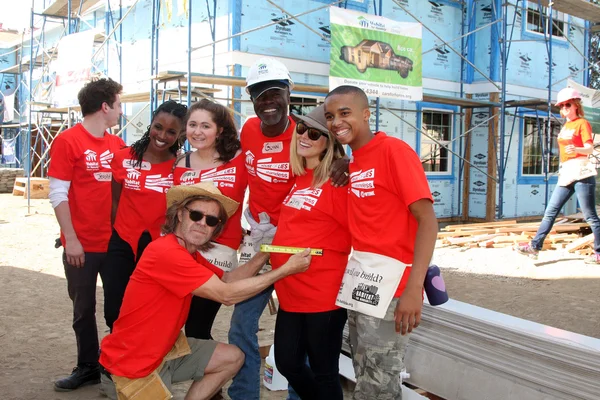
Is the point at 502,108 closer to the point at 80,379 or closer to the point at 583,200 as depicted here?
the point at 583,200

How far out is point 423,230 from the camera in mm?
2344

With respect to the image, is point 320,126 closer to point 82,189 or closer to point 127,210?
point 127,210

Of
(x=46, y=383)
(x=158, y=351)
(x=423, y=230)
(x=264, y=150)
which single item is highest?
(x=264, y=150)

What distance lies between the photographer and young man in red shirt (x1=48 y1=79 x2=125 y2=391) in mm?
3697

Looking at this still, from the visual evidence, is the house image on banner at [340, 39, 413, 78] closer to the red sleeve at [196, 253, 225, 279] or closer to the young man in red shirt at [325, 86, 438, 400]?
the red sleeve at [196, 253, 225, 279]

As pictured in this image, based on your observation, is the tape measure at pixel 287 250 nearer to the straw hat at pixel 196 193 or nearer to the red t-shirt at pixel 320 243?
the red t-shirt at pixel 320 243

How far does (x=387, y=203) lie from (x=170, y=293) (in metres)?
1.11

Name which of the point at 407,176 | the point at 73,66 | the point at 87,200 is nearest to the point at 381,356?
the point at 407,176

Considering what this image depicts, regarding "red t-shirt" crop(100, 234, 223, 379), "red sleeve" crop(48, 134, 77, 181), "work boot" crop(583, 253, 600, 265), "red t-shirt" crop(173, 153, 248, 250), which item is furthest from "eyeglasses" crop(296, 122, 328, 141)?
"work boot" crop(583, 253, 600, 265)

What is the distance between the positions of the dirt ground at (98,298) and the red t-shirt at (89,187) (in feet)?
3.30

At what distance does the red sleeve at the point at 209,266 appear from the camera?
10.2 feet

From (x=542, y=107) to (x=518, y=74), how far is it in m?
1.05

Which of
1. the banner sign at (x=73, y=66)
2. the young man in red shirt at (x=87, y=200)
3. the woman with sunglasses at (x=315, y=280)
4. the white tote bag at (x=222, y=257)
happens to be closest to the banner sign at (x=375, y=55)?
the banner sign at (x=73, y=66)

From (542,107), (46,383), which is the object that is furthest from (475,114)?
(46,383)
